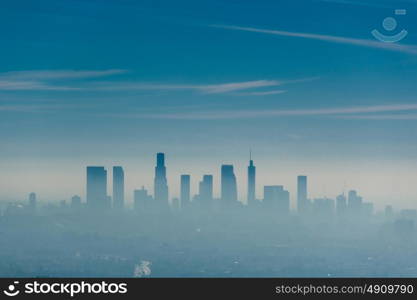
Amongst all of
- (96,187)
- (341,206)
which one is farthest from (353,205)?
(96,187)

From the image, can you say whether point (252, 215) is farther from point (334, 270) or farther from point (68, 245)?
point (68, 245)

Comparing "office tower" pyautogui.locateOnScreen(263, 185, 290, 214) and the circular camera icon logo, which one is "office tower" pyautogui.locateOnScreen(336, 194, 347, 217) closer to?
"office tower" pyautogui.locateOnScreen(263, 185, 290, 214)

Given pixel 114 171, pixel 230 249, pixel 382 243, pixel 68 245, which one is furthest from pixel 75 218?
pixel 382 243

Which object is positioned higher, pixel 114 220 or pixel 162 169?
pixel 162 169

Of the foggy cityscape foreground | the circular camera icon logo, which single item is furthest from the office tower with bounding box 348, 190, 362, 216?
the circular camera icon logo

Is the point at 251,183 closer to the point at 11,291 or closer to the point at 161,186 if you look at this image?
the point at 161,186
